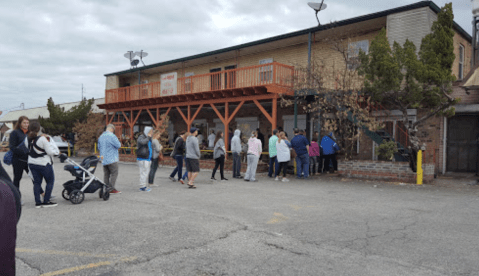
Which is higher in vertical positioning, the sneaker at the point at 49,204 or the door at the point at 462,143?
the door at the point at 462,143

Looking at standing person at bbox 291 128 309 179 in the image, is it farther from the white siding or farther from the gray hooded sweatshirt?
the white siding

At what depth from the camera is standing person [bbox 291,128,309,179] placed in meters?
11.8

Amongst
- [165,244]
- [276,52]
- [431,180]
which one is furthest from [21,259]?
[276,52]

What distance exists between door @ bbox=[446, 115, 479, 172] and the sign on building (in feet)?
43.6

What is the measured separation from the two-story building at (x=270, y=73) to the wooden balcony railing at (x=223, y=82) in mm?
55

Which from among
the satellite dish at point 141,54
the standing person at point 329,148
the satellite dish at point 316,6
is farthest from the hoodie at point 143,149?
the satellite dish at point 141,54

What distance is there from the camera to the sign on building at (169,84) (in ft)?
64.0

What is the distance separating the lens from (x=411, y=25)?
12.9m

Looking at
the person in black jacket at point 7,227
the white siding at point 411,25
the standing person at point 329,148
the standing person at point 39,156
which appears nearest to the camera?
the person in black jacket at point 7,227

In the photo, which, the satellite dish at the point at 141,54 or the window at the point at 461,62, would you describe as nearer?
the window at the point at 461,62

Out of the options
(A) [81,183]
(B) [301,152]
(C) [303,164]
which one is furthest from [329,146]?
(A) [81,183]

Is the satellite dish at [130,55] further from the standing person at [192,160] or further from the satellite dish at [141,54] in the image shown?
the standing person at [192,160]

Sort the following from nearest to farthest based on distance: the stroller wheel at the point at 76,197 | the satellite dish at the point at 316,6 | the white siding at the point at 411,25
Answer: the stroller wheel at the point at 76,197
the white siding at the point at 411,25
the satellite dish at the point at 316,6

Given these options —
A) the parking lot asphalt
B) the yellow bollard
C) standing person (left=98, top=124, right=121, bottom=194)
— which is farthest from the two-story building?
standing person (left=98, top=124, right=121, bottom=194)
